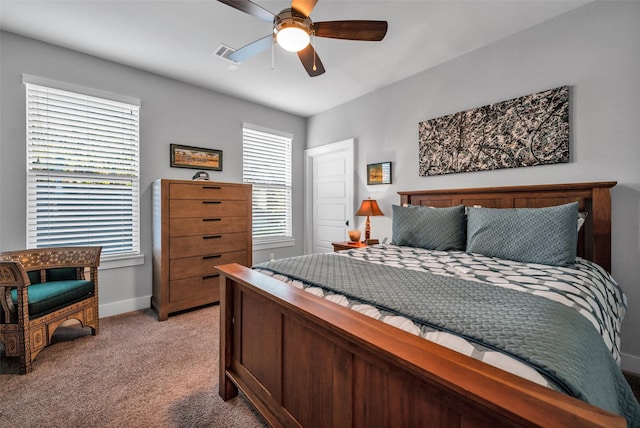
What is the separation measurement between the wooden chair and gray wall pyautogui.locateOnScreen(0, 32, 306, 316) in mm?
411

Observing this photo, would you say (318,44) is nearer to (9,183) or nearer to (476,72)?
(476,72)

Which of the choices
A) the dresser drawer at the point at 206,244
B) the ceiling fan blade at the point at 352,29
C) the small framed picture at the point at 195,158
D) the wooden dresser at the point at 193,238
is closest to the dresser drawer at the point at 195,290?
the wooden dresser at the point at 193,238

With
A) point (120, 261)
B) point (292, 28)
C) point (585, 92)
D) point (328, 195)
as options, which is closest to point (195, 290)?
point (120, 261)

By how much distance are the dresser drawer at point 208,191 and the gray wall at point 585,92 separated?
2132 mm

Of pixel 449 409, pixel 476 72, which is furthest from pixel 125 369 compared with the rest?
pixel 476 72

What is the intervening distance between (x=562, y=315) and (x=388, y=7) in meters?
2.24

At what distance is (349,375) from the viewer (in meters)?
0.92

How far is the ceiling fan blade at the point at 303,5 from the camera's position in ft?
5.11

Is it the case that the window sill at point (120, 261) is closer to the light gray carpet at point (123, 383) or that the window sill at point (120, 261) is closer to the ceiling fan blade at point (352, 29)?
the light gray carpet at point (123, 383)

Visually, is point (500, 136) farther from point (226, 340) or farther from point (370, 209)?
point (226, 340)

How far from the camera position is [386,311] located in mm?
1007

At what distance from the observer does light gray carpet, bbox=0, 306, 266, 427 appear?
1487 millimetres

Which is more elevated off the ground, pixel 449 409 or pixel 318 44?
pixel 318 44

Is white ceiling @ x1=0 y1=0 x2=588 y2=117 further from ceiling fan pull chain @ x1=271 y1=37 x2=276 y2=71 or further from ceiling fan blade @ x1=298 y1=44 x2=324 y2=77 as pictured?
ceiling fan blade @ x1=298 y1=44 x2=324 y2=77
